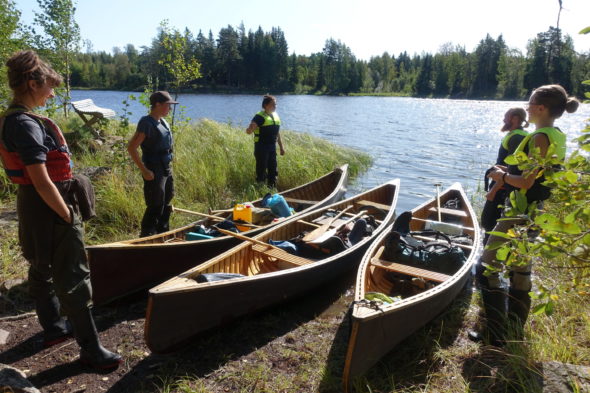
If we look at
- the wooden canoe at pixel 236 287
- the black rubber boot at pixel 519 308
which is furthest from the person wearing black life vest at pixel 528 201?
the wooden canoe at pixel 236 287

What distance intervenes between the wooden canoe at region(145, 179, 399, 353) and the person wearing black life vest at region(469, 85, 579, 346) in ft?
5.12

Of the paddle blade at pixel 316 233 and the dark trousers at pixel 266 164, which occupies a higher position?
the dark trousers at pixel 266 164

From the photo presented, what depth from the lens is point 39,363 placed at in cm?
297

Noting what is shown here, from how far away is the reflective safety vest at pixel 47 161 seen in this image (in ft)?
7.70

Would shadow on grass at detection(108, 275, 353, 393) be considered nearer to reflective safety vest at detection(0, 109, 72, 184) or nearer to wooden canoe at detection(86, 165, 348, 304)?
wooden canoe at detection(86, 165, 348, 304)

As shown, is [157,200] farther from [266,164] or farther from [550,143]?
[550,143]

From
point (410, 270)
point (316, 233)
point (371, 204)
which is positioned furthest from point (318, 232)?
point (371, 204)

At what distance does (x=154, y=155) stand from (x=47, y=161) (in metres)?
1.90

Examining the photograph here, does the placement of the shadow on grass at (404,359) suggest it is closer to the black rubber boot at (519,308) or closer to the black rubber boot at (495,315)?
the black rubber boot at (495,315)

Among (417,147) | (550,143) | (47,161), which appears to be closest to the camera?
(47,161)

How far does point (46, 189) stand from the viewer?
230cm

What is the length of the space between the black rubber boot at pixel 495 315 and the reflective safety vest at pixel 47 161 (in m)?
3.41

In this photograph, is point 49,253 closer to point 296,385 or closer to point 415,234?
point 296,385

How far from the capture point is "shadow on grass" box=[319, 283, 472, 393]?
2.91 metres
